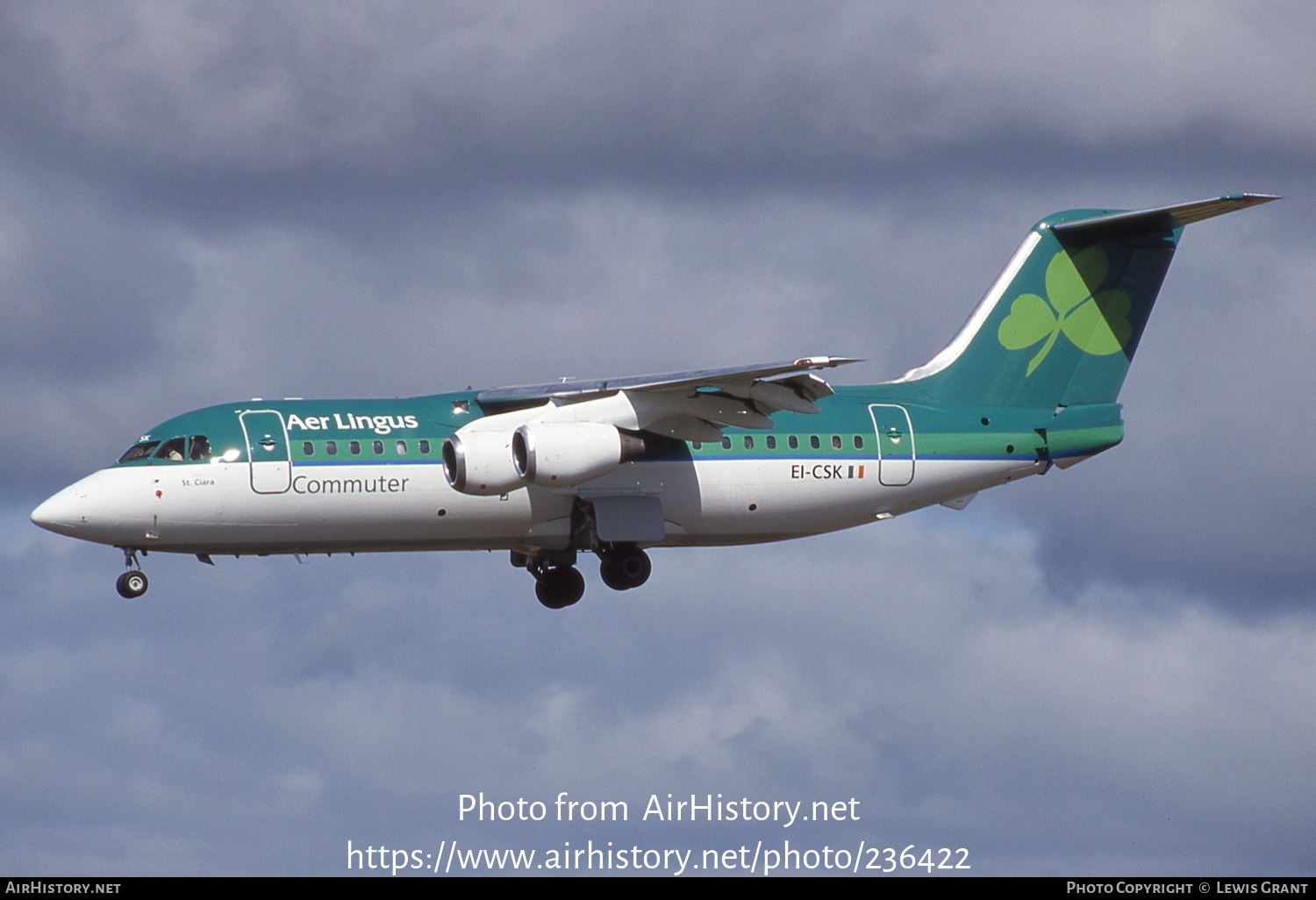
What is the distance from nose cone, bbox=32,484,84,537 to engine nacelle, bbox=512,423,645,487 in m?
5.87

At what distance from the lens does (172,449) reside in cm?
2636

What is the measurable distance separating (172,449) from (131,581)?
196 cm

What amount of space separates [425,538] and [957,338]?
954cm

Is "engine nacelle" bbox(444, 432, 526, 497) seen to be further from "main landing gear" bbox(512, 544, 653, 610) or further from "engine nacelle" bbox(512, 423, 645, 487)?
"main landing gear" bbox(512, 544, 653, 610)

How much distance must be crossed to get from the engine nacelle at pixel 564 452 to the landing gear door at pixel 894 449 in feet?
15.7

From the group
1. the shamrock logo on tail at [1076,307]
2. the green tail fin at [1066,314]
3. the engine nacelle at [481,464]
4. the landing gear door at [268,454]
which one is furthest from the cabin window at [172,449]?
the shamrock logo on tail at [1076,307]

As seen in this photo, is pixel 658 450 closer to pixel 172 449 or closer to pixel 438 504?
pixel 438 504

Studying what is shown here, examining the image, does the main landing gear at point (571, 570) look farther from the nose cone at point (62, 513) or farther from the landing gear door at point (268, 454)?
the nose cone at point (62, 513)

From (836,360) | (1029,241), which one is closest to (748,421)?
(836,360)

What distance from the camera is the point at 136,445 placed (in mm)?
26609

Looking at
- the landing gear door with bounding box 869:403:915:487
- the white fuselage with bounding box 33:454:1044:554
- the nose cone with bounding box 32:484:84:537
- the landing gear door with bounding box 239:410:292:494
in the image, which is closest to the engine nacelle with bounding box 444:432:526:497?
the white fuselage with bounding box 33:454:1044:554

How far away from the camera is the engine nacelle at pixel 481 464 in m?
26.0

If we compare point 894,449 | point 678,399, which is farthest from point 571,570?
point 894,449

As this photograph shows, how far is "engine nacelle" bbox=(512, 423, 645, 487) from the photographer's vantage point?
25922 mm
